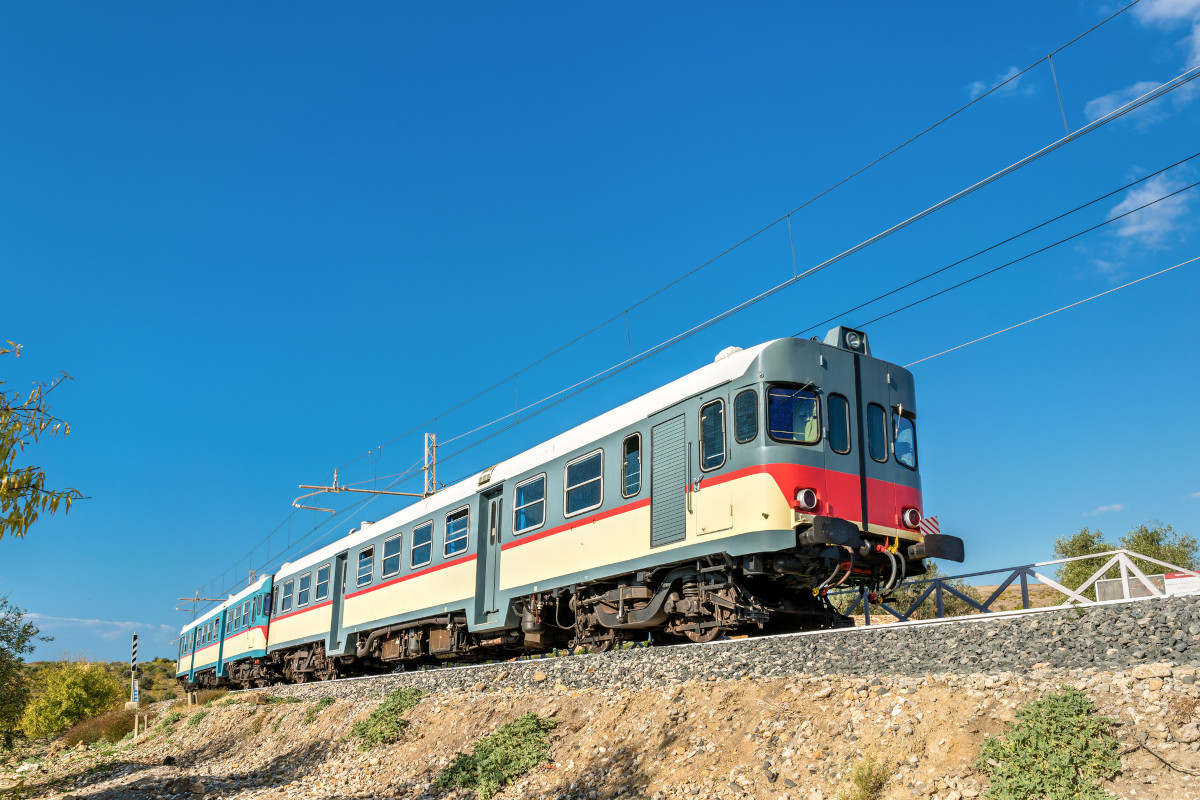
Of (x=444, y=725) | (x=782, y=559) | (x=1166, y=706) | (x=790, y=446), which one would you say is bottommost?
(x=444, y=725)

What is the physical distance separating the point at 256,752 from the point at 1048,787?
17093mm

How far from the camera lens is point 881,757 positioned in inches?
255

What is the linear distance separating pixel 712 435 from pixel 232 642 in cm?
2857

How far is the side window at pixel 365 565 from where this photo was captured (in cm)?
1997

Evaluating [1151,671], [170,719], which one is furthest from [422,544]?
[170,719]

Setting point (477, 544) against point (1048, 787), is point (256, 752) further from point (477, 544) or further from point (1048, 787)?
point (1048, 787)

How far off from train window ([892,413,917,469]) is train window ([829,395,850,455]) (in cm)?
90

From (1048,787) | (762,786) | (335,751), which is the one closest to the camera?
(1048,787)

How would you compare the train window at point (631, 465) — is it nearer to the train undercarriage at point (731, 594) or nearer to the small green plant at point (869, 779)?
the train undercarriage at point (731, 594)

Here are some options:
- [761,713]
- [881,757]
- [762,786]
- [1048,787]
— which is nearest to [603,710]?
[761,713]

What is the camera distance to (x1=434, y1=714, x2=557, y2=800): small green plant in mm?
9672

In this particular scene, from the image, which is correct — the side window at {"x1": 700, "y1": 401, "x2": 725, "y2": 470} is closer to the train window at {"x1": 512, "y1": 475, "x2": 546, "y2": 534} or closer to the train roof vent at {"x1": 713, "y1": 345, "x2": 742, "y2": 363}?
the train roof vent at {"x1": 713, "y1": 345, "x2": 742, "y2": 363}

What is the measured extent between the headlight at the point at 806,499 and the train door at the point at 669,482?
145 cm

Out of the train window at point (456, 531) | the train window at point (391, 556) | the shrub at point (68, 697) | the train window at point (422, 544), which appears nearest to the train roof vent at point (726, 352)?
the train window at point (456, 531)
